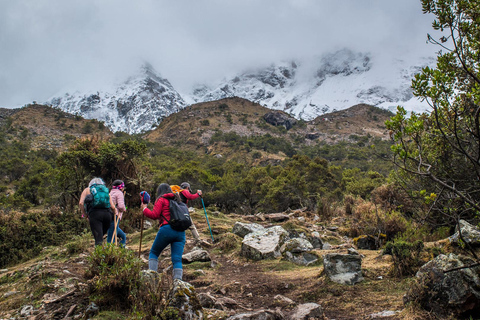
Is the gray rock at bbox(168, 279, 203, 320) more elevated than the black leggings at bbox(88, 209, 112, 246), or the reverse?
the black leggings at bbox(88, 209, 112, 246)

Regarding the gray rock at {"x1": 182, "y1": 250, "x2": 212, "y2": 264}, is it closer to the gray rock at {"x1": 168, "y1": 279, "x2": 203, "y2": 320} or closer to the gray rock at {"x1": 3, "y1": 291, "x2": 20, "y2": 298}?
the gray rock at {"x1": 3, "y1": 291, "x2": 20, "y2": 298}

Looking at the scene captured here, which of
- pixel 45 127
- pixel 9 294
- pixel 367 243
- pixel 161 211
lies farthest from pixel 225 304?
pixel 45 127

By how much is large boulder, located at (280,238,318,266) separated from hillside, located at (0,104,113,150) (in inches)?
1915

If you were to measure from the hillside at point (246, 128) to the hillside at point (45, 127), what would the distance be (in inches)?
824

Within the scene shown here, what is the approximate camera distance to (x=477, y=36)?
11.3ft

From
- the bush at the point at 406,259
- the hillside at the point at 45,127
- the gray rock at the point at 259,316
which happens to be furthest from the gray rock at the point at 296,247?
the hillside at the point at 45,127

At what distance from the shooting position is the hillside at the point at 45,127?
51031mm

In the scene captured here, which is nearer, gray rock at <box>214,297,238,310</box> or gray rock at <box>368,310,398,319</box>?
gray rock at <box>368,310,398,319</box>

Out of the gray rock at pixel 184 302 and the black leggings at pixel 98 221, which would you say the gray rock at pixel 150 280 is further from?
the black leggings at pixel 98 221

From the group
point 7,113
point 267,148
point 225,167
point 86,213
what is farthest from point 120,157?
point 7,113

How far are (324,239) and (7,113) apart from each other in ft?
258

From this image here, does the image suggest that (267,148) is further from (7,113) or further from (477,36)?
(477,36)

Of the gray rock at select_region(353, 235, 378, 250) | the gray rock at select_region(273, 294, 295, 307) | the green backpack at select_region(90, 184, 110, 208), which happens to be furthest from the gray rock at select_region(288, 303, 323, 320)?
the gray rock at select_region(353, 235, 378, 250)

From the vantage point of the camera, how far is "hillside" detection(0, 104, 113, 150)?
51.0 m
